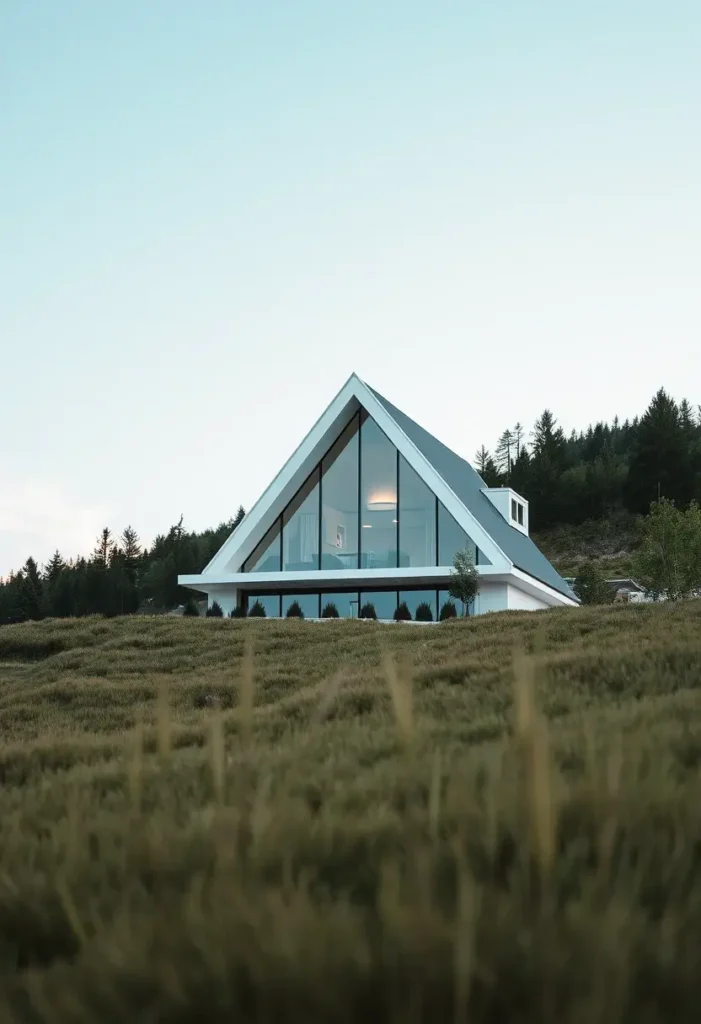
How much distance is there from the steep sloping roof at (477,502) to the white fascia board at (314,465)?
0.48 m

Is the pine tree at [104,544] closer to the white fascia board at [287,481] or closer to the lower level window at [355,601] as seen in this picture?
the lower level window at [355,601]

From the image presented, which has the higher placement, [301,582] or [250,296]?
[250,296]

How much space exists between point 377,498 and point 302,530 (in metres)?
2.74

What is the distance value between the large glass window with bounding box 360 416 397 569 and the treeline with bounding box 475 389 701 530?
41847mm

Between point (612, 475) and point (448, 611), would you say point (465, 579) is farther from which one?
point (612, 475)

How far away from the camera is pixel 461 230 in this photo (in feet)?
97.7

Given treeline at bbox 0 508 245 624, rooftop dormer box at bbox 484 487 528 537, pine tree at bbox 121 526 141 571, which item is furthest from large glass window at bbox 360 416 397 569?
pine tree at bbox 121 526 141 571

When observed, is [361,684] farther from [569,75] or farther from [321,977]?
[569,75]

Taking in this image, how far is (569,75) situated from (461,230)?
6.65m

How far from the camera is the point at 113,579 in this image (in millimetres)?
70000

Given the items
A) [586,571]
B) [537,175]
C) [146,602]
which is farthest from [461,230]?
[146,602]

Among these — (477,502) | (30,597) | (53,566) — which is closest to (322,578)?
(477,502)

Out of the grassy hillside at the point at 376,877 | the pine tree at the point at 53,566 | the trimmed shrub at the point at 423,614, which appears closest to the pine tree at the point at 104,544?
the pine tree at the point at 53,566

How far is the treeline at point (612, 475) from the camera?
6819 cm
